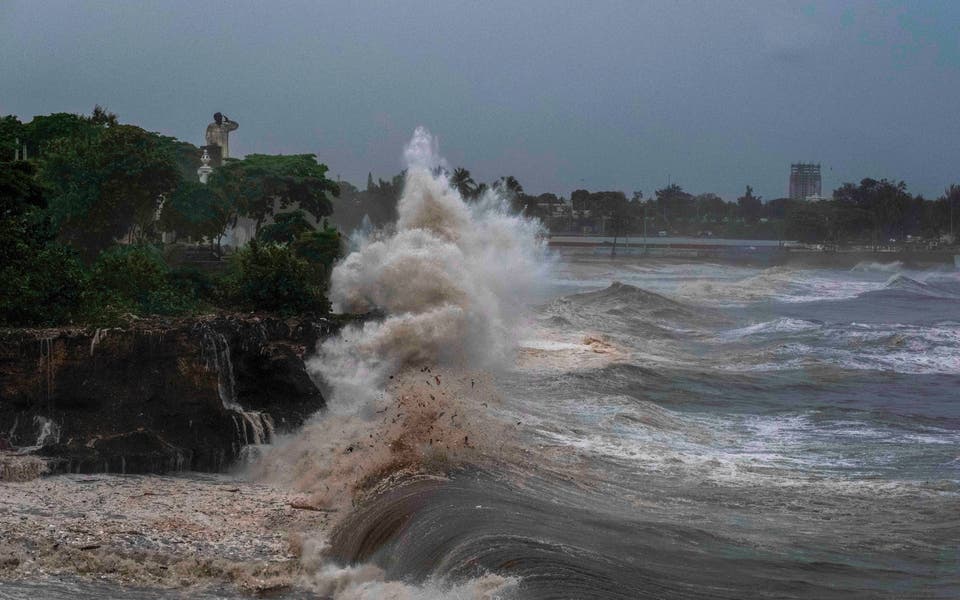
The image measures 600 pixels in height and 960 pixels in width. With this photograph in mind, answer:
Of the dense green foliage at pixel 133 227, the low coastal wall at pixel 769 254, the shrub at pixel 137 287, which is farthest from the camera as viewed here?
the low coastal wall at pixel 769 254

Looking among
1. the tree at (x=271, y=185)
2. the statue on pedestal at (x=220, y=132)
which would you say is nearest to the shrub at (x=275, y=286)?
the tree at (x=271, y=185)

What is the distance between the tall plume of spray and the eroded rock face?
1.90 metres

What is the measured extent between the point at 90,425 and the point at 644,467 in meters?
7.64

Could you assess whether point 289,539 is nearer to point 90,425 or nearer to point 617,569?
point 617,569

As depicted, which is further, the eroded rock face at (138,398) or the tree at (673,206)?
the tree at (673,206)

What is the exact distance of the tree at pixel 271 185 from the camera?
37.0m

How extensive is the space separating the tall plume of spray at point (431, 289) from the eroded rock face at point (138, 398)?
1.90 m

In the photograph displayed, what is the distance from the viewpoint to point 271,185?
37.3 metres

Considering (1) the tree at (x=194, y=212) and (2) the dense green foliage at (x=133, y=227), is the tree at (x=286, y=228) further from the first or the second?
(1) the tree at (x=194, y=212)

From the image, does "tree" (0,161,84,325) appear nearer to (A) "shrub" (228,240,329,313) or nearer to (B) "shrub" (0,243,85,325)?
(B) "shrub" (0,243,85,325)

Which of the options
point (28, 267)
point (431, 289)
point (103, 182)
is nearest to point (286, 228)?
point (103, 182)

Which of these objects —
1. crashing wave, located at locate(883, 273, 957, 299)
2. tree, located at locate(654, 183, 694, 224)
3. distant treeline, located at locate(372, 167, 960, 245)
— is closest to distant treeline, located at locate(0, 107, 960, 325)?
crashing wave, located at locate(883, 273, 957, 299)

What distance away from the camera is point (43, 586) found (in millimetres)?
10664

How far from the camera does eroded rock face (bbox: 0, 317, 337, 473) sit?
53.7 ft
